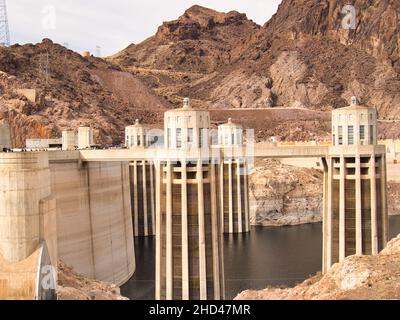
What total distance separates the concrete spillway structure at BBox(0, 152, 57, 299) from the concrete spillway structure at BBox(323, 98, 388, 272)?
19.8m

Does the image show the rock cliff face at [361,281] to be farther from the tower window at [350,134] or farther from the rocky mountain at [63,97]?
the rocky mountain at [63,97]

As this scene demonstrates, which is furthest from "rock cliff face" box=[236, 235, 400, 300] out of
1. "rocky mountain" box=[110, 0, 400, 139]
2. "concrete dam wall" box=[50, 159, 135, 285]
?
"rocky mountain" box=[110, 0, 400, 139]

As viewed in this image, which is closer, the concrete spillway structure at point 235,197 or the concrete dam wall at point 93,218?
the concrete dam wall at point 93,218

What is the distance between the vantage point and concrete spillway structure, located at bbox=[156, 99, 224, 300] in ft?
116

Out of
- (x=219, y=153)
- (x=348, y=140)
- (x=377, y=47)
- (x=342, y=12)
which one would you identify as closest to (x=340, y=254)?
(x=348, y=140)

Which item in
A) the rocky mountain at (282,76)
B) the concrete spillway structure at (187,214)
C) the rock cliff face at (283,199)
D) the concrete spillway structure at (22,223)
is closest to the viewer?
the concrete spillway structure at (22,223)

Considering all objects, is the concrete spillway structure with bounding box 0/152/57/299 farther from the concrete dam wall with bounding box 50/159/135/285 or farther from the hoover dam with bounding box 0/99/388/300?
the concrete dam wall with bounding box 50/159/135/285

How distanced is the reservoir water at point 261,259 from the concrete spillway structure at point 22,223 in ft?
57.1

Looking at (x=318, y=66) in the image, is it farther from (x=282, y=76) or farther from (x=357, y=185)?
(x=357, y=185)

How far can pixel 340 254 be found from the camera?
125 ft

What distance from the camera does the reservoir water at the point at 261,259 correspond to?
46.6m

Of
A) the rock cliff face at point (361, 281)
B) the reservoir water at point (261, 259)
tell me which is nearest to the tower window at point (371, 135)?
the reservoir water at point (261, 259)
